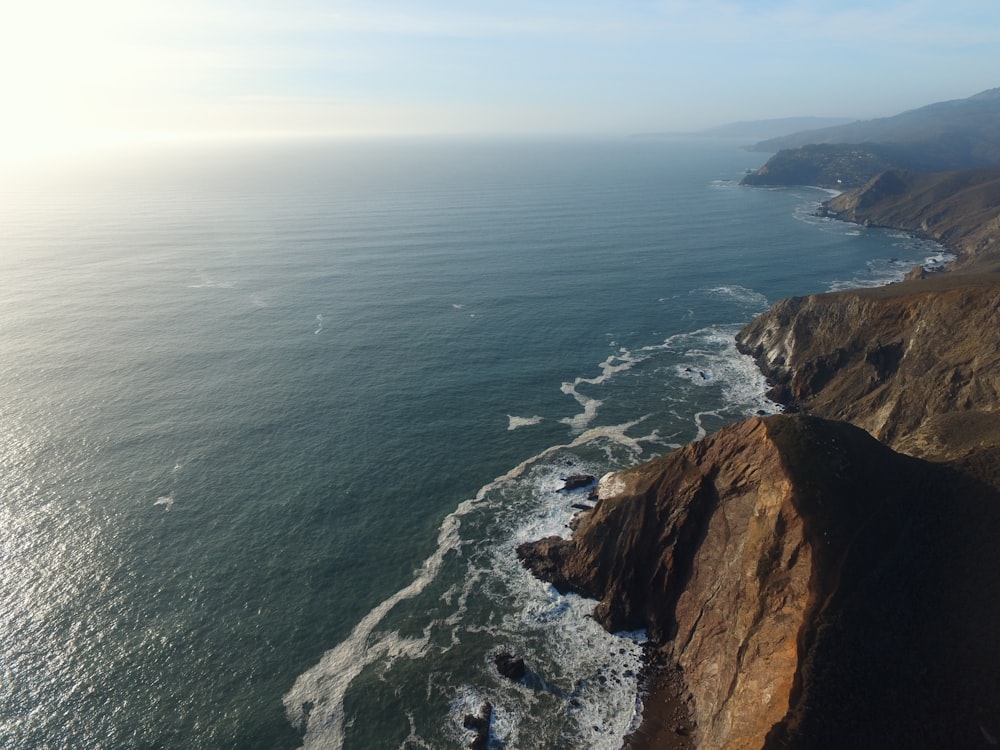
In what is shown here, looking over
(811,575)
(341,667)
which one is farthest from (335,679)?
(811,575)

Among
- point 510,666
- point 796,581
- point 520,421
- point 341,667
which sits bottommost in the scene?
point 341,667

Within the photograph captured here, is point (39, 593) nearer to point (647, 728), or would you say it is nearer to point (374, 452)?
point (374, 452)

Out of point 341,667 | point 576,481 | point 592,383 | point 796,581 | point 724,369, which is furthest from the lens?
point 724,369

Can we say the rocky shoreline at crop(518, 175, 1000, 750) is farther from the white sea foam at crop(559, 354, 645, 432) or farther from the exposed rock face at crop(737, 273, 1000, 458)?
the white sea foam at crop(559, 354, 645, 432)

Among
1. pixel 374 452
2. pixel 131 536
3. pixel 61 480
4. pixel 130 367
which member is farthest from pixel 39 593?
pixel 130 367

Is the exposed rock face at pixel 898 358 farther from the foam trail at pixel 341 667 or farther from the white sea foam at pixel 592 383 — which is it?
the foam trail at pixel 341 667

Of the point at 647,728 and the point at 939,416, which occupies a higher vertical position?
the point at 939,416

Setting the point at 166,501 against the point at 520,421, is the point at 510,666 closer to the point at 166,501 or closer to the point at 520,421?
the point at 520,421
